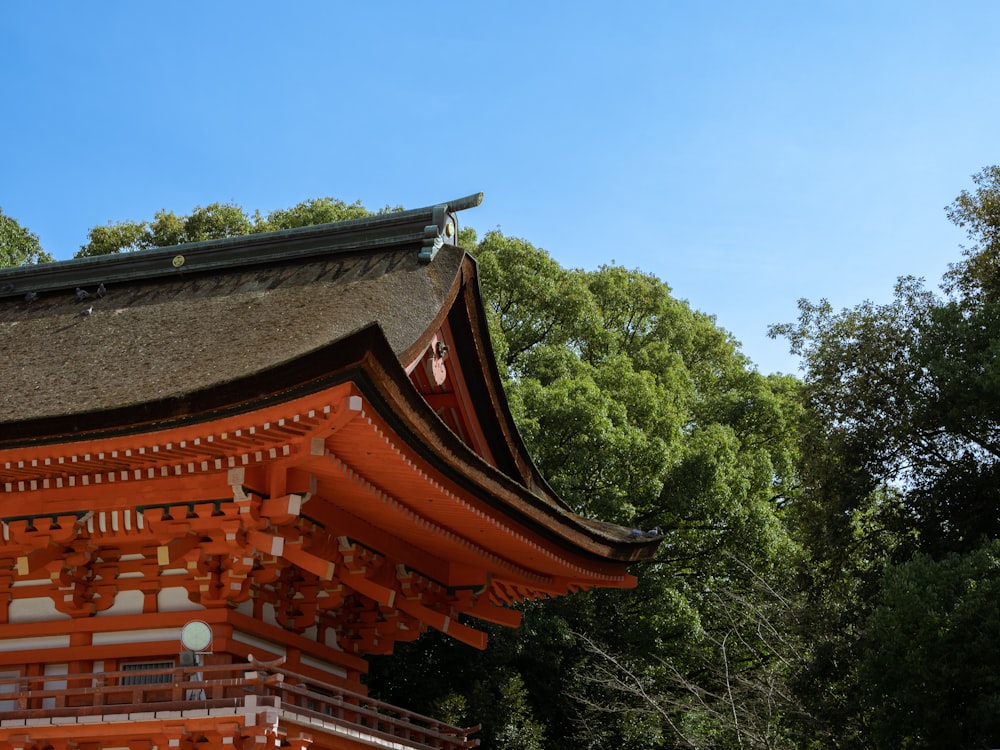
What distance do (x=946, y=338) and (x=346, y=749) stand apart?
34.5 feet

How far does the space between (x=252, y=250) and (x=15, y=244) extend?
16349 mm

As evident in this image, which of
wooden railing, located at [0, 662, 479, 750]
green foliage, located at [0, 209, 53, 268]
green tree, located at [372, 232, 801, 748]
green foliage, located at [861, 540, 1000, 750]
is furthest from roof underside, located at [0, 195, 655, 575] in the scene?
green foliage, located at [0, 209, 53, 268]

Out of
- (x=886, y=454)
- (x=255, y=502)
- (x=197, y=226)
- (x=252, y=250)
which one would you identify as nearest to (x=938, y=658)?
(x=886, y=454)

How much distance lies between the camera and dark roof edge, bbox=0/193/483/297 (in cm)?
1200

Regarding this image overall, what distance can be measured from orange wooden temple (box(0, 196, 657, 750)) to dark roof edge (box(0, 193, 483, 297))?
0.16 feet

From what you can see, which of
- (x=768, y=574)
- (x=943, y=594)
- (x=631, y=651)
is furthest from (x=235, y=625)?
(x=768, y=574)

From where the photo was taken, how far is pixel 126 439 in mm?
7727

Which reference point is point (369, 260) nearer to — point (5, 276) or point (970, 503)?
point (5, 276)

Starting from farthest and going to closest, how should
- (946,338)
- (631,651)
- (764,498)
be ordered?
(764,498) < (631,651) < (946,338)

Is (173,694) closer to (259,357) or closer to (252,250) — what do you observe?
(259,357)

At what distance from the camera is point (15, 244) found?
85.9ft

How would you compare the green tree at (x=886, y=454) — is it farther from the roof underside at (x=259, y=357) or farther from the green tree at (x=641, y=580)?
the roof underside at (x=259, y=357)

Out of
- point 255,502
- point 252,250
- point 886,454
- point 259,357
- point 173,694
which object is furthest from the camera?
point 886,454

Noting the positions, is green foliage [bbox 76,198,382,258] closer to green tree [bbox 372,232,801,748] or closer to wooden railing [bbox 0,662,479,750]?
green tree [bbox 372,232,801,748]
